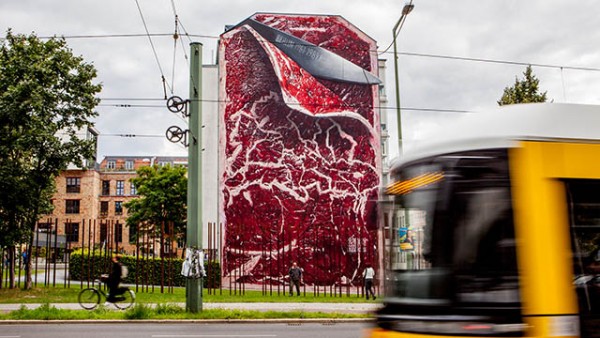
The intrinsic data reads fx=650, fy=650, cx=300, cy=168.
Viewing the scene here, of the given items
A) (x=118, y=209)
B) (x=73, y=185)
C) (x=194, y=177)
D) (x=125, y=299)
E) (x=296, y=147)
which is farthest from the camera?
(x=118, y=209)

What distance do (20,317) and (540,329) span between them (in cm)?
1434

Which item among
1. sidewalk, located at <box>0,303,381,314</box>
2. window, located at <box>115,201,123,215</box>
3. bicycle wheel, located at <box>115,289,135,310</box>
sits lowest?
sidewalk, located at <box>0,303,381,314</box>

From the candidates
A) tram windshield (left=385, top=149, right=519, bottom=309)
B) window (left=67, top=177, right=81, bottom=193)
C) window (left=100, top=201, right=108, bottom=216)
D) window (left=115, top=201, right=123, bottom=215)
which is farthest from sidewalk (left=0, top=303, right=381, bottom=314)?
window (left=100, top=201, right=108, bottom=216)

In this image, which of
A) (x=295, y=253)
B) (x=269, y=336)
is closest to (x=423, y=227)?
(x=269, y=336)

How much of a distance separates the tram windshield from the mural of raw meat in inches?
1153

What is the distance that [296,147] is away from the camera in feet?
124

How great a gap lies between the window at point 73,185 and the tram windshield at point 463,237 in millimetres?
80994

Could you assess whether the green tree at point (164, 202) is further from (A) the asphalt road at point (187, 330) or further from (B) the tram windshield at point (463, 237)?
(B) the tram windshield at point (463, 237)

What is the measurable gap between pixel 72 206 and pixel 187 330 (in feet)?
238

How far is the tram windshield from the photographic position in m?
6.13

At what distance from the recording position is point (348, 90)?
3834 cm

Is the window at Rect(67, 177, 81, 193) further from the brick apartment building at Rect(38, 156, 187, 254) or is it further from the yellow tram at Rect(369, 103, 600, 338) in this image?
the yellow tram at Rect(369, 103, 600, 338)

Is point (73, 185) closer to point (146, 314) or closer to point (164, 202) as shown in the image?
point (164, 202)

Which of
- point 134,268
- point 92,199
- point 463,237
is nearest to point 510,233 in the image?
point 463,237
